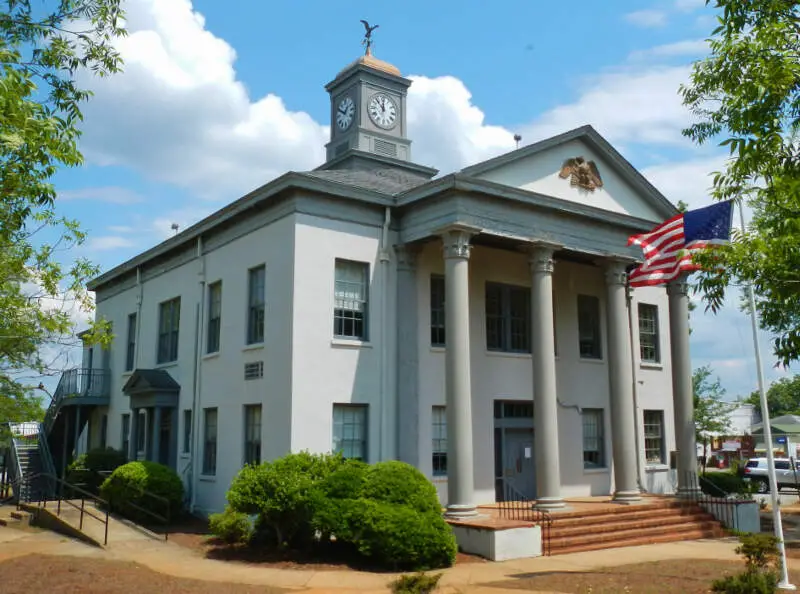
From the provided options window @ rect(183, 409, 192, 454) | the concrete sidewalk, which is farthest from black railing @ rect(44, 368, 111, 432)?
the concrete sidewalk

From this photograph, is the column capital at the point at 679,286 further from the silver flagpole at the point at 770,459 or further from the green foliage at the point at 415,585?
the green foliage at the point at 415,585

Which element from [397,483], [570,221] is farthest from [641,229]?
[397,483]

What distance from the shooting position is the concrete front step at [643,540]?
1614cm

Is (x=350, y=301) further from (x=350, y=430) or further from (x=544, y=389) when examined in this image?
(x=544, y=389)

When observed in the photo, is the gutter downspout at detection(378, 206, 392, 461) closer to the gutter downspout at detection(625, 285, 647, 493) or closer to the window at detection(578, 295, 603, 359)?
the window at detection(578, 295, 603, 359)

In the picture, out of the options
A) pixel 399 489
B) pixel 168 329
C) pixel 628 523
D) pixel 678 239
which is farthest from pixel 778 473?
pixel 399 489

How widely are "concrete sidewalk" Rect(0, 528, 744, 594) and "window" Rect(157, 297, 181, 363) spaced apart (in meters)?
7.35

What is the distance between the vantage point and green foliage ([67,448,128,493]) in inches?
944

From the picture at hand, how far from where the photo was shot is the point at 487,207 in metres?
18.5

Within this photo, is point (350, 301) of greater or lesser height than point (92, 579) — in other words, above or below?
above

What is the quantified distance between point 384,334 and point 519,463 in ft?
18.1

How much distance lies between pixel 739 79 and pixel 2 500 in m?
26.0

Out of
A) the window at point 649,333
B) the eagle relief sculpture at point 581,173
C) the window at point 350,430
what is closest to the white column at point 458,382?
the window at point 350,430

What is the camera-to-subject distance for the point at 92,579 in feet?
42.7
